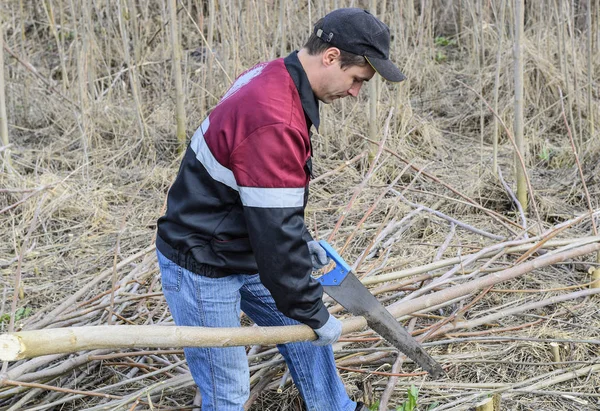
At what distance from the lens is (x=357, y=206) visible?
477 cm

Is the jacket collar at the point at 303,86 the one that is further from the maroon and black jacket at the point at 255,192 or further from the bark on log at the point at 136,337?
the bark on log at the point at 136,337

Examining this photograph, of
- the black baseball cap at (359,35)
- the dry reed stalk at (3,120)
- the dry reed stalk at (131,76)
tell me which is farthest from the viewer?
the dry reed stalk at (131,76)

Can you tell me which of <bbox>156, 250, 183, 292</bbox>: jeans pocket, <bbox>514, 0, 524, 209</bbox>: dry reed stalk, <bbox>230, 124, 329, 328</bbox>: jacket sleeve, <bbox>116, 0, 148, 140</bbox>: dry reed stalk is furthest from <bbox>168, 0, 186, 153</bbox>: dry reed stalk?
<bbox>230, 124, 329, 328</bbox>: jacket sleeve

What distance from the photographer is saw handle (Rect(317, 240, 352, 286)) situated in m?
2.28

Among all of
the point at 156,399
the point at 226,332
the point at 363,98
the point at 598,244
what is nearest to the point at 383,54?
the point at 226,332

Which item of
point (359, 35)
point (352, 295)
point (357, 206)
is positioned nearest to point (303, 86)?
point (359, 35)

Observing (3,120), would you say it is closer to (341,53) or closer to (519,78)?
(519,78)

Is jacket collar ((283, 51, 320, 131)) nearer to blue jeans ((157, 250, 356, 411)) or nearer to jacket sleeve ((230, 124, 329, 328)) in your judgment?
jacket sleeve ((230, 124, 329, 328))

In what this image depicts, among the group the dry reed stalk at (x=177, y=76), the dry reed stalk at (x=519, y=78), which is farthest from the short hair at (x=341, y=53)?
the dry reed stalk at (x=177, y=76)

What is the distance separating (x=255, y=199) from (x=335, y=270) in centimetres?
51

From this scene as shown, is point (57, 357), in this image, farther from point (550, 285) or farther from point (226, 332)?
point (550, 285)

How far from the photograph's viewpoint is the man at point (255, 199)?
76.7 inches

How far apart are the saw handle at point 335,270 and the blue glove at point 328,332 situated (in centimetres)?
16

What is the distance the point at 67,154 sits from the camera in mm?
6012
